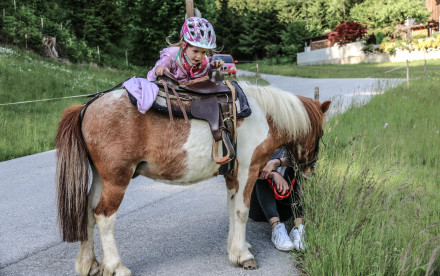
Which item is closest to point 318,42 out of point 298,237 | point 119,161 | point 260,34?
point 260,34

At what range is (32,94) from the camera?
12.4 metres

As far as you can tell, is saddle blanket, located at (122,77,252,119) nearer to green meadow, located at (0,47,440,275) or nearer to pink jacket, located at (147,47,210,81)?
pink jacket, located at (147,47,210,81)

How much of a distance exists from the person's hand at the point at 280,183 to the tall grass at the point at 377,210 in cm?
20

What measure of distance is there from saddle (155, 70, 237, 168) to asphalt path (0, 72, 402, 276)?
A: 899mm

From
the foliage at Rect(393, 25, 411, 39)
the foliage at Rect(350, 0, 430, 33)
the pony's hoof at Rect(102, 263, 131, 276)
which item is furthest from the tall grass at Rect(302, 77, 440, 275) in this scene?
the foliage at Rect(350, 0, 430, 33)

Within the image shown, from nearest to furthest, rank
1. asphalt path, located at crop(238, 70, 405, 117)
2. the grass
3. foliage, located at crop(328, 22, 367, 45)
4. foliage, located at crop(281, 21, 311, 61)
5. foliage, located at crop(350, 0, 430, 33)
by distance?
asphalt path, located at crop(238, 70, 405, 117) < the grass < foliage, located at crop(350, 0, 430, 33) < foliage, located at crop(328, 22, 367, 45) < foliage, located at crop(281, 21, 311, 61)

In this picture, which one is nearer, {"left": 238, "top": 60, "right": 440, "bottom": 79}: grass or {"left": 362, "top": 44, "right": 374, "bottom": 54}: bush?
{"left": 238, "top": 60, "right": 440, "bottom": 79}: grass

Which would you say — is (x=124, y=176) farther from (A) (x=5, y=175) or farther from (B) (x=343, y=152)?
(A) (x=5, y=175)

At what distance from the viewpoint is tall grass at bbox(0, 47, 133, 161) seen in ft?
28.4

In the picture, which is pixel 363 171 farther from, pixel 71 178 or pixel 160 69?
pixel 71 178

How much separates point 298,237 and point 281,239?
6.0 inches

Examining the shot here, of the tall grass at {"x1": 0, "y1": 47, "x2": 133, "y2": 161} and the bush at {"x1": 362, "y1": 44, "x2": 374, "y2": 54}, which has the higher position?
the bush at {"x1": 362, "y1": 44, "x2": 374, "y2": 54}

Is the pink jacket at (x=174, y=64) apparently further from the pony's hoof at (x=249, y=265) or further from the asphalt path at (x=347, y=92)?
the asphalt path at (x=347, y=92)

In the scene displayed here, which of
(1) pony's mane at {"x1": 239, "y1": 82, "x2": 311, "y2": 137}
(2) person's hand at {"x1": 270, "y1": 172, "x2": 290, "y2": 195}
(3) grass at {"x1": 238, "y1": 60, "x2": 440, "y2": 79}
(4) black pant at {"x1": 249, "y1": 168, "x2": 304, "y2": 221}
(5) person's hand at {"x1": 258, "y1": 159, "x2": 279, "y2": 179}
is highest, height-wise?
(1) pony's mane at {"x1": 239, "y1": 82, "x2": 311, "y2": 137}
